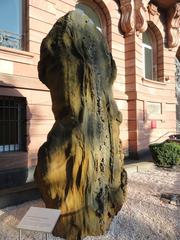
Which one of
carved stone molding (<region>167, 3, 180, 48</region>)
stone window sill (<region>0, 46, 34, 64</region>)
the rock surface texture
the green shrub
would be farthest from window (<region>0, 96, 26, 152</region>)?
carved stone molding (<region>167, 3, 180, 48</region>)

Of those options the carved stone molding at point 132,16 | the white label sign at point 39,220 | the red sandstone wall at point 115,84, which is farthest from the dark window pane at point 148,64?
the white label sign at point 39,220

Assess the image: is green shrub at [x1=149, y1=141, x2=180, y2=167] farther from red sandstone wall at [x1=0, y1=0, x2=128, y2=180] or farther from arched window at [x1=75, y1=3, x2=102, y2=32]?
arched window at [x1=75, y1=3, x2=102, y2=32]

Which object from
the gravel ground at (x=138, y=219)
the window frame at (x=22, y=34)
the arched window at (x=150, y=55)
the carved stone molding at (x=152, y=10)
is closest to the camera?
the gravel ground at (x=138, y=219)

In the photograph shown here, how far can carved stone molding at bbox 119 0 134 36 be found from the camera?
423 inches

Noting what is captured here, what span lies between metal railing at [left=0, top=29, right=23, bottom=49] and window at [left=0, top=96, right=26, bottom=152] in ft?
4.85

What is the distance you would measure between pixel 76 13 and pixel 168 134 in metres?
10.0

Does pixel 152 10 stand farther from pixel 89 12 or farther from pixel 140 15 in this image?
pixel 89 12

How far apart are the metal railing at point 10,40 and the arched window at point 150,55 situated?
686cm

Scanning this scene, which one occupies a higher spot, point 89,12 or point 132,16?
point 89,12

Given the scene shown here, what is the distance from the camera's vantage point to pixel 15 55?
748 cm

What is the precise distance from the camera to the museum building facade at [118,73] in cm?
747

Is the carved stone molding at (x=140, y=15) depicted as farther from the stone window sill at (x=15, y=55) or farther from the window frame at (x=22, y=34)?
the stone window sill at (x=15, y=55)

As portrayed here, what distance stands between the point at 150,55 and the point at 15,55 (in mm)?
7746

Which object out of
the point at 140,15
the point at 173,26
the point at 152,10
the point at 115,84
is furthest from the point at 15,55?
the point at 173,26
